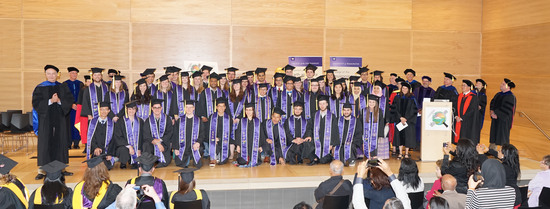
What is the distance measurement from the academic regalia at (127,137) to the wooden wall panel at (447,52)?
786 centimetres

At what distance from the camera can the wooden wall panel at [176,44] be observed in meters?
11.6

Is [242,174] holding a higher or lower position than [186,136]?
lower

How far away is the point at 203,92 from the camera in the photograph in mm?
9266

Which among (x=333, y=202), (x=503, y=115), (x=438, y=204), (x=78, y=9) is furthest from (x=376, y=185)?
(x=78, y=9)

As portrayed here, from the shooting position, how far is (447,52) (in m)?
13.3

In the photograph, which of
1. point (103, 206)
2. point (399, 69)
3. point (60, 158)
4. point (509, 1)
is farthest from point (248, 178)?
point (509, 1)

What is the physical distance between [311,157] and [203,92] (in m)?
2.37

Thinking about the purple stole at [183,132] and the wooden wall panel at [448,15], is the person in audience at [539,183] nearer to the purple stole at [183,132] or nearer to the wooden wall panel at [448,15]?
the purple stole at [183,132]

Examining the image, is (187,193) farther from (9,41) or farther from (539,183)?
(9,41)

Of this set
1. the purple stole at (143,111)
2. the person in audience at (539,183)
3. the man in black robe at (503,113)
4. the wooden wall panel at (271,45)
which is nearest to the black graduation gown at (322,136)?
the purple stole at (143,111)

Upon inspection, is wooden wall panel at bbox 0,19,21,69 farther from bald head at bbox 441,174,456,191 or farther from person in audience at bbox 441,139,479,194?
bald head at bbox 441,174,456,191

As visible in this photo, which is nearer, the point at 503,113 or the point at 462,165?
the point at 462,165

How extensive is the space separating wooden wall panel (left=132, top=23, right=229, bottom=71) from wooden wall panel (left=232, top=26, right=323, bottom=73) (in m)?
0.37

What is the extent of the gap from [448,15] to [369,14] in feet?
7.43
